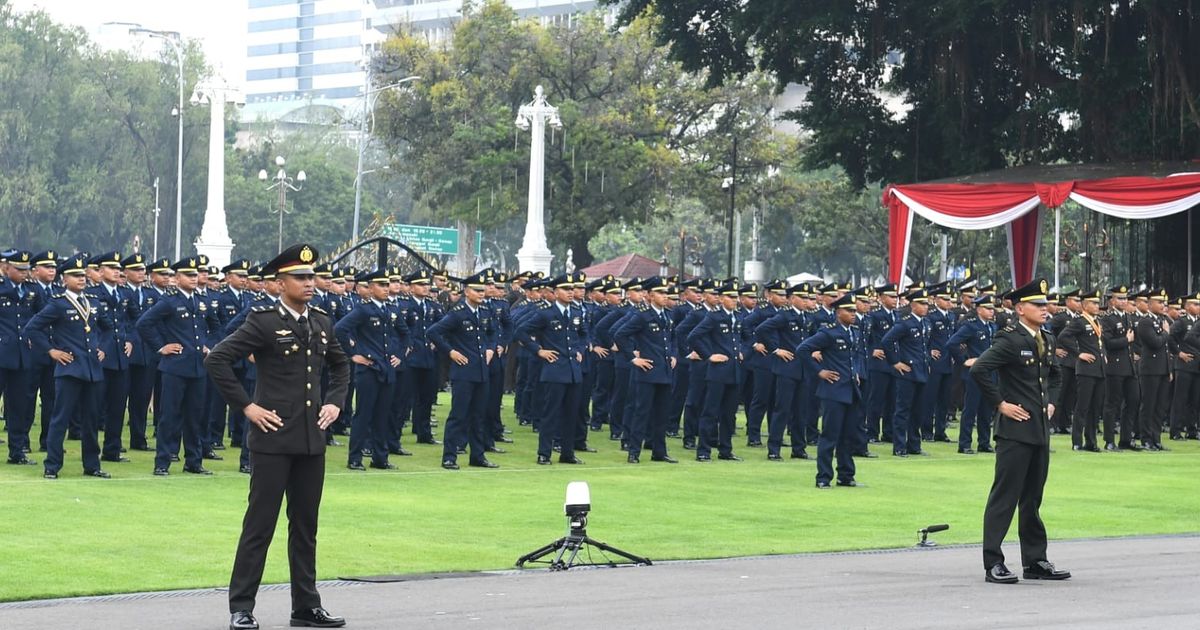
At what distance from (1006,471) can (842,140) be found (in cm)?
2803

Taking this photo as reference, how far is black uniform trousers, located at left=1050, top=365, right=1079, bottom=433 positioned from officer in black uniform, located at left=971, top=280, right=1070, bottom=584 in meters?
13.1

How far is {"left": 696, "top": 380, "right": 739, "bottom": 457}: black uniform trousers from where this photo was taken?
68.8 feet

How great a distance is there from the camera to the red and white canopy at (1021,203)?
30750 millimetres

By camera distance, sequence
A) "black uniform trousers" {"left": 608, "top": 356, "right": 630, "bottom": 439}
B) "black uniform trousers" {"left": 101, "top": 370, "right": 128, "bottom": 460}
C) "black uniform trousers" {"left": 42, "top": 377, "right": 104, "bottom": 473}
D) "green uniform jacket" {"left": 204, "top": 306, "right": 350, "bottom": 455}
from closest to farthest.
A: "green uniform jacket" {"left": 204, "top": 306, "right": 350, "bottom": 455} < "black uniform trousers" {"left": 42, "top": 377, "right": 104, "bottom": 473} < "black uniform trousers" {"left": 101, "top": 370, "right": 128, "bottom": 460} < "black uniform trousers" {"left": 608, "top": 356, "right": 630, "bottom": 439}

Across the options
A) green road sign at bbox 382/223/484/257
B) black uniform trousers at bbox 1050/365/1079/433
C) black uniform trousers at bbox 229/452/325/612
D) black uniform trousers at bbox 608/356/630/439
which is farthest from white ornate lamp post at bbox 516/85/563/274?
black uniform trousers at bbox 229/452/325/612

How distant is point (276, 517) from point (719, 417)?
1246 cm

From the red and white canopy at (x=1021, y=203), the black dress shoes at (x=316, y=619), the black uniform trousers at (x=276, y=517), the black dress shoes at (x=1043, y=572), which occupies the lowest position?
the black dress shoes at (x=316, y=619)

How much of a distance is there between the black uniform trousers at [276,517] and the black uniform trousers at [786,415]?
41.7ft

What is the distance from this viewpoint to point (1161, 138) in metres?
33.8

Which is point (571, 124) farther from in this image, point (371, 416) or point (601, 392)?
point (371, 416)

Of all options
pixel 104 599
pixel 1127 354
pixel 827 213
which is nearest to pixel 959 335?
pixel 1127 354

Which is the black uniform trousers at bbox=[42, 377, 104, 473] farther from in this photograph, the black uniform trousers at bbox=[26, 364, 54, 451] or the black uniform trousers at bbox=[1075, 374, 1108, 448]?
the black uniform trousers at bbox=[1075, 374, 1108, 448]

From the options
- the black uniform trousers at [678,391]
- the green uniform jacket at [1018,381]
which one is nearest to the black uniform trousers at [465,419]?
the black uniform trousers at [678,391]

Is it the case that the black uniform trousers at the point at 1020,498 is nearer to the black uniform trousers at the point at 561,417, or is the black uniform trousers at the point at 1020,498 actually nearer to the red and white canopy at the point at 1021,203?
the black uniform trousers at the point at 561,417
